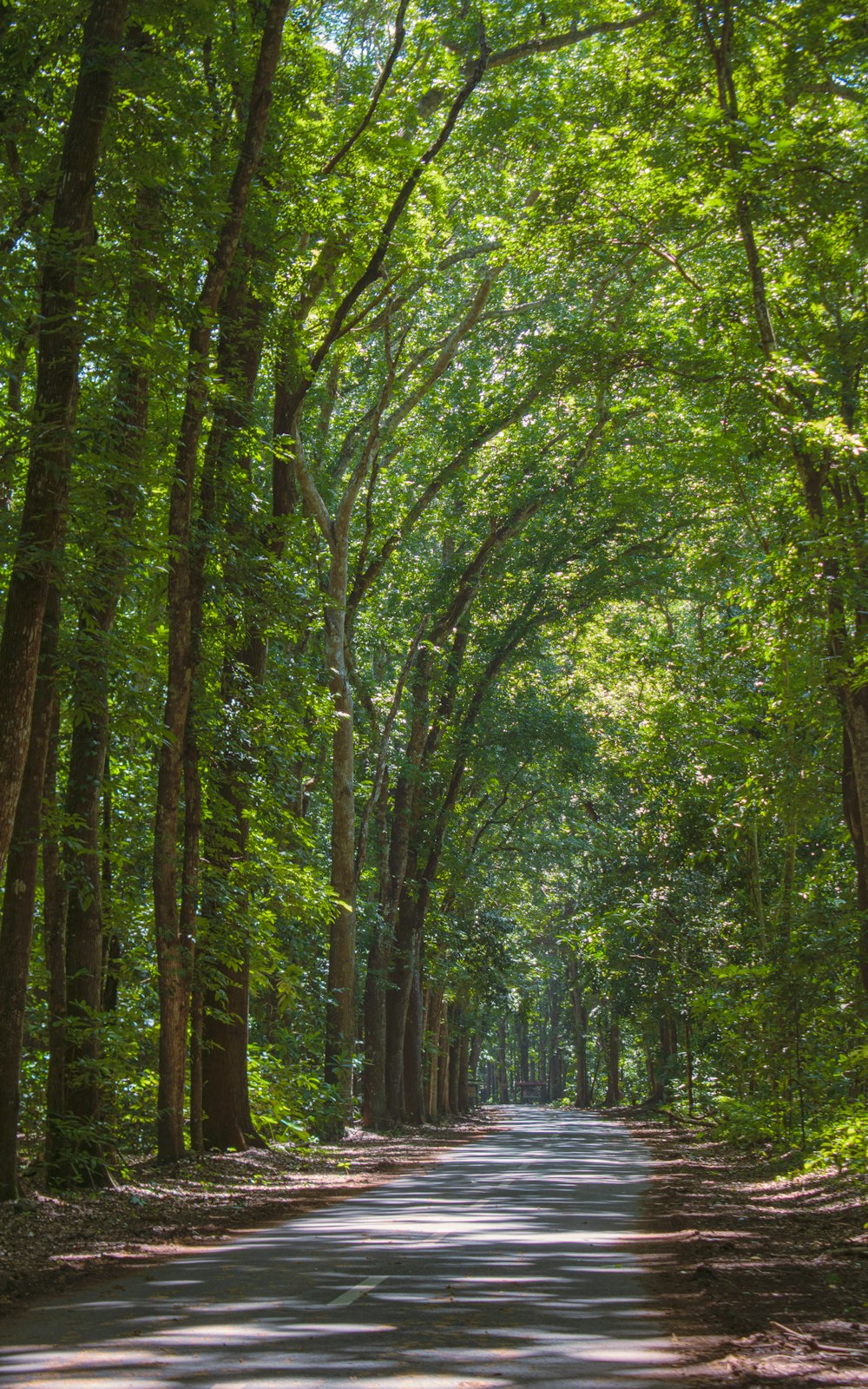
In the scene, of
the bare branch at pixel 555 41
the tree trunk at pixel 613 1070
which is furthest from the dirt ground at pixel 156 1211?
the tree trunk at pixel 613 1070

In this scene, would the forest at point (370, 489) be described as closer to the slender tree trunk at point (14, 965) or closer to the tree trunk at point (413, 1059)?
the slender tree trunk at point (14, 965)

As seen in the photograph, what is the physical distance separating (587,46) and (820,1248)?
2097cm

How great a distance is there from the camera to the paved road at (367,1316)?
545cm

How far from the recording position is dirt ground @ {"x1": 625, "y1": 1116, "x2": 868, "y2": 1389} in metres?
5.88

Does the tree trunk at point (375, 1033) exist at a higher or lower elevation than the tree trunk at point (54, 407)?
lower

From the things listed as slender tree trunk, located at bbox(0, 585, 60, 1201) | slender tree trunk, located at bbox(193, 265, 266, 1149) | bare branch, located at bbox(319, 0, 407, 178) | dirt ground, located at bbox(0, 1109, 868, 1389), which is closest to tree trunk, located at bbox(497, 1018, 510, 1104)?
slender tree trunk, located at bbox(193, 265, 266, 1149)

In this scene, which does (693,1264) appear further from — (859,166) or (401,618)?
(401,618)

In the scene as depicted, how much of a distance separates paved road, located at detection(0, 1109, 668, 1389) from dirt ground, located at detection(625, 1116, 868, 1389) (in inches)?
10.5

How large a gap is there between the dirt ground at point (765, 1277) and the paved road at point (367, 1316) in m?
0.27

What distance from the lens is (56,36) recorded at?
33.9 ft

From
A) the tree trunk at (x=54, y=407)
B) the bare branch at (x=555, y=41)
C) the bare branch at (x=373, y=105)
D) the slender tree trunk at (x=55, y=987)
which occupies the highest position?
the bare branch at (x=555, y=41)

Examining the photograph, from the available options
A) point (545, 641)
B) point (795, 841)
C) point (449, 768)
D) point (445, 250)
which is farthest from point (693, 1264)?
point (545, 641)

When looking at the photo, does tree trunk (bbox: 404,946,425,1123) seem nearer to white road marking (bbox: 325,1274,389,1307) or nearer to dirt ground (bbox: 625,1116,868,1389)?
dirt ground (bbox: 625,1116,868,1389)

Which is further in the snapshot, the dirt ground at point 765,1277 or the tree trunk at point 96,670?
the tree trunk at point 96,670
